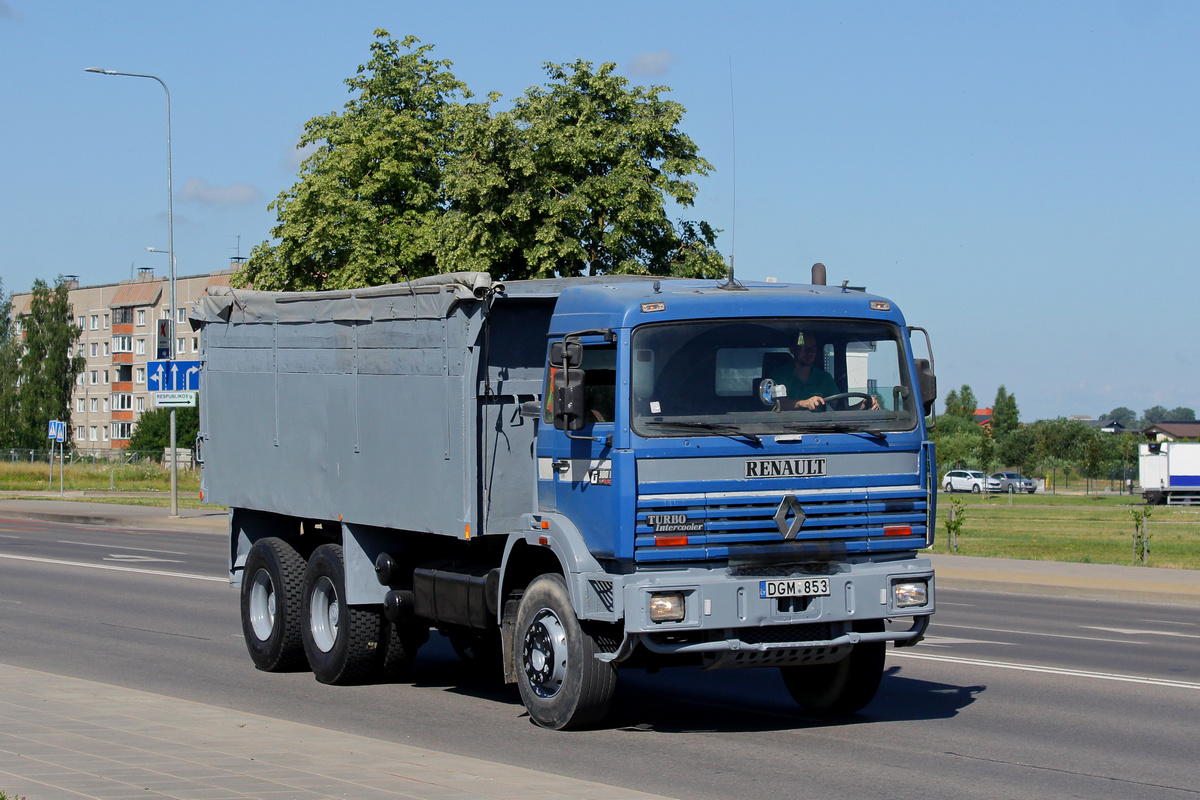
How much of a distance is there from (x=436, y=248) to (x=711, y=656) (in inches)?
883

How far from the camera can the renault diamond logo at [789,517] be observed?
333 inches

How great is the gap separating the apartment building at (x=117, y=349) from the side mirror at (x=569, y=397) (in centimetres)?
10168

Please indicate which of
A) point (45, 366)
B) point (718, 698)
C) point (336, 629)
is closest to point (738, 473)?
point (718, 698)

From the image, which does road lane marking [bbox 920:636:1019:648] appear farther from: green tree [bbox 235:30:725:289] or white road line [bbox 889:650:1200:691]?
green tree [bbox 235:30:725:289]

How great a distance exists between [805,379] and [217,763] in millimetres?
4160

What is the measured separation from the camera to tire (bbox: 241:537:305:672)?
11766mm

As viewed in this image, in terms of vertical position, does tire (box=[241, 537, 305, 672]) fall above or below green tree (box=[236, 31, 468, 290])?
below

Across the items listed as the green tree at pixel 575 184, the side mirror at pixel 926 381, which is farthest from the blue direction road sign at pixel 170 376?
the side mirror at pixel 926 381

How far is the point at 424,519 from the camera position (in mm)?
10094

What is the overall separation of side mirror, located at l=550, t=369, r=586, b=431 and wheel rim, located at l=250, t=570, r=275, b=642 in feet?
14.4

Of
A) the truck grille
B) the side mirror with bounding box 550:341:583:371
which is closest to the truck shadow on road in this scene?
the truck grille

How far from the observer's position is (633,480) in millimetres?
8336

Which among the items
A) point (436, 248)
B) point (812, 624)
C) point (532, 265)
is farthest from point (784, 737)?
point (436, 248)

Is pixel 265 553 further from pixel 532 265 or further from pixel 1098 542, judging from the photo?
pixel 1098 542
